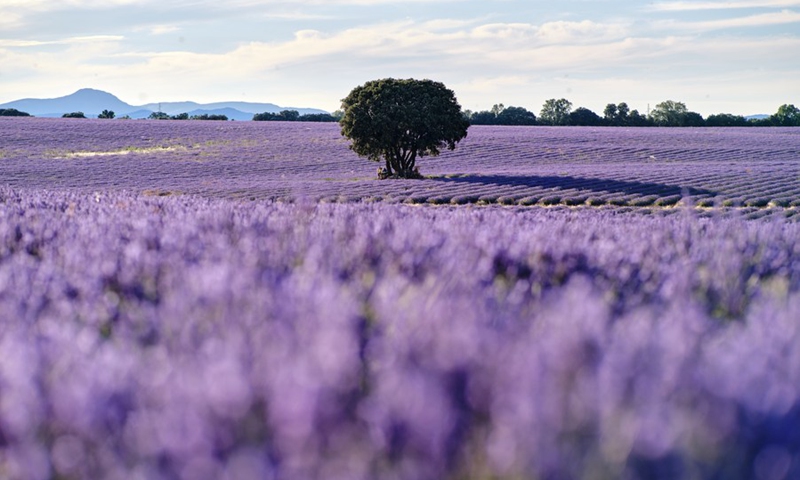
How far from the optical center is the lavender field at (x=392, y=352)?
3.76 ft

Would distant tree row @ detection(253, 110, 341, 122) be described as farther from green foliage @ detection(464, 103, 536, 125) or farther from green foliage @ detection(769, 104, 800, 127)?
green foliage @ detection(769, 104, 800, 127)

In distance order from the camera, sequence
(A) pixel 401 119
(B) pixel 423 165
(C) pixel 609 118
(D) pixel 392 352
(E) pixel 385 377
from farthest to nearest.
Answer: (C) pixel 609 118, (B) pixel 423 165, (A) pixel 401 119, (D) pixel 392 352, (E) pixel 385 377

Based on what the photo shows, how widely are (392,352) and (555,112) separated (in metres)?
104

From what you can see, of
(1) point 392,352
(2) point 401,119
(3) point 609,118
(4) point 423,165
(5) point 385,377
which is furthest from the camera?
(3) point 609,118

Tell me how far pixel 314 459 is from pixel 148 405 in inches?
15.2

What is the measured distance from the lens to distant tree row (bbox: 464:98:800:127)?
316 feet

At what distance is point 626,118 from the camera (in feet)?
316

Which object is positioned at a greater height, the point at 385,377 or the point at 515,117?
the point at 515,117

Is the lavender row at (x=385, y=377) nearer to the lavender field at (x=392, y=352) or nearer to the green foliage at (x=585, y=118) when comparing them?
the lavender field at (x=392, y=352)

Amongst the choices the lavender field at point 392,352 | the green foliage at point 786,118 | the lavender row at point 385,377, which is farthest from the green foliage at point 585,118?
the lavender row at point 385,377

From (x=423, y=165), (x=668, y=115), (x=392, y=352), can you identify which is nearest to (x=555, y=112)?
(x=668, y=115)

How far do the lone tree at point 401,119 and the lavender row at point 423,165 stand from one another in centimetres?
199

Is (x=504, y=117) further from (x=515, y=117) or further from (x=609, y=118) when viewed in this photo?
(x=609, y=118)

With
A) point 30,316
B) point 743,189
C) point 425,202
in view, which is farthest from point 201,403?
point 743,189
